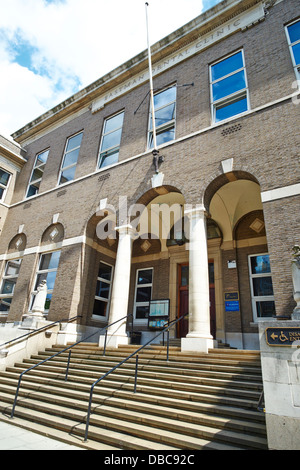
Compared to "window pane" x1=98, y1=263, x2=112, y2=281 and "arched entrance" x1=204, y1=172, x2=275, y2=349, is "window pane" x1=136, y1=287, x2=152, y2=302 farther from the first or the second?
"arched entrance" x1=204, y1=172, x2=275, y2=349

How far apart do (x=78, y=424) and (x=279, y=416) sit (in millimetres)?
3501

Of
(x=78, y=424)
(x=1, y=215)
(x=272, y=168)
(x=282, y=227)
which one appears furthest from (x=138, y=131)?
(x=78, y=424)

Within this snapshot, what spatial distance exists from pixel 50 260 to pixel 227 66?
36.0 ft

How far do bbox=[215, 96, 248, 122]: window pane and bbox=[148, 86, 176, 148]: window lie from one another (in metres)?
1.91

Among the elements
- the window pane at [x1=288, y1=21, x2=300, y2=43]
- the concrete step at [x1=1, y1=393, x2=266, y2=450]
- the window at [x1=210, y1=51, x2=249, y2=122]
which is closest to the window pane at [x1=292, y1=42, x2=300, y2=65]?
the window pane at [x1=288, y1=21, x2=300, y2=43]

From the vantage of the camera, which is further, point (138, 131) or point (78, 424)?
point (138, 131)

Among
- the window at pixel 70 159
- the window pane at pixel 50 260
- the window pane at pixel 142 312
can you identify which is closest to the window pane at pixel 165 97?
the window at pixel 70 159

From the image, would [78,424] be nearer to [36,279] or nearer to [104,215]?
[104,215]

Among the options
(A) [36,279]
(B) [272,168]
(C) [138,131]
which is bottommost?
(A) [36,279]

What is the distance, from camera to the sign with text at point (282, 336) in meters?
3.97

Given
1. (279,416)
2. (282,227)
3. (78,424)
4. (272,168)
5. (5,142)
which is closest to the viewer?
(279,416)

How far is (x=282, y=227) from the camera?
731cm

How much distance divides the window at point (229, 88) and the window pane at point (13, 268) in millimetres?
11403

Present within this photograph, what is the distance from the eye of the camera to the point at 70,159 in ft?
50.3
